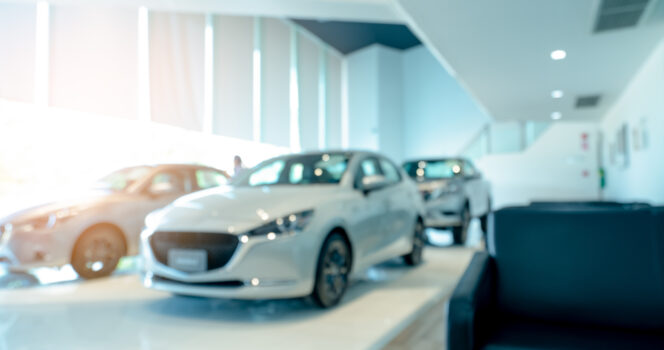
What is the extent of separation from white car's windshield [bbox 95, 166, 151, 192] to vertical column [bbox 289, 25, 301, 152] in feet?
15.7

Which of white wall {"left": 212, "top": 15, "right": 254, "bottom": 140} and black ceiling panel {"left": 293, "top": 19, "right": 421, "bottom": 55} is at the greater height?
black ceiling panel {"left": 293, "top": 19, "right": 421, "bottom": 55}

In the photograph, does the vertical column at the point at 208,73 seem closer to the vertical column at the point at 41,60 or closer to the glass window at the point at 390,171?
the glass window at the point at 390,171

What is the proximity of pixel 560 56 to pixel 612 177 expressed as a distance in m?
A: 6.34

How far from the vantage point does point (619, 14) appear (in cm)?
484

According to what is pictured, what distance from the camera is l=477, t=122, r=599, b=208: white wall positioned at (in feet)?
43.7

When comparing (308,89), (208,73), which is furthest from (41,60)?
(308,89)

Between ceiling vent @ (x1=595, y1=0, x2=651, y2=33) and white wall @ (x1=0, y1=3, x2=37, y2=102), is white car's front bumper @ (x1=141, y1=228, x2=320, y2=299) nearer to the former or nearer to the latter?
white wall @ (x1=0, y1=3, x2=37, y2=102)

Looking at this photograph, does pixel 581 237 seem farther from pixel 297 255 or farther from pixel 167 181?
pixel 167 181

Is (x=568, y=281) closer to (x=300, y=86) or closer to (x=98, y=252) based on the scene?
(x=98, y=252)

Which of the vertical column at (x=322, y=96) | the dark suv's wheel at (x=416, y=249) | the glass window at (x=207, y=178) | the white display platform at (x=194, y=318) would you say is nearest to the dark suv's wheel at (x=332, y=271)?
the white display platform at (x=194, y=318)

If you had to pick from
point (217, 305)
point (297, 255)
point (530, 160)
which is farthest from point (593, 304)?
point (530, 160)

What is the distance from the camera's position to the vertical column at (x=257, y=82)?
8.44m

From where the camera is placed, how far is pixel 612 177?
11.4 metres

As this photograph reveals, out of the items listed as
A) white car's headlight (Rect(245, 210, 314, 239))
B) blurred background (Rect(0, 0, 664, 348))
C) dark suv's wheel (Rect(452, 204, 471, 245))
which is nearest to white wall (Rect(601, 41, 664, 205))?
blurred background (Rect(0, 0, 664, 348))
